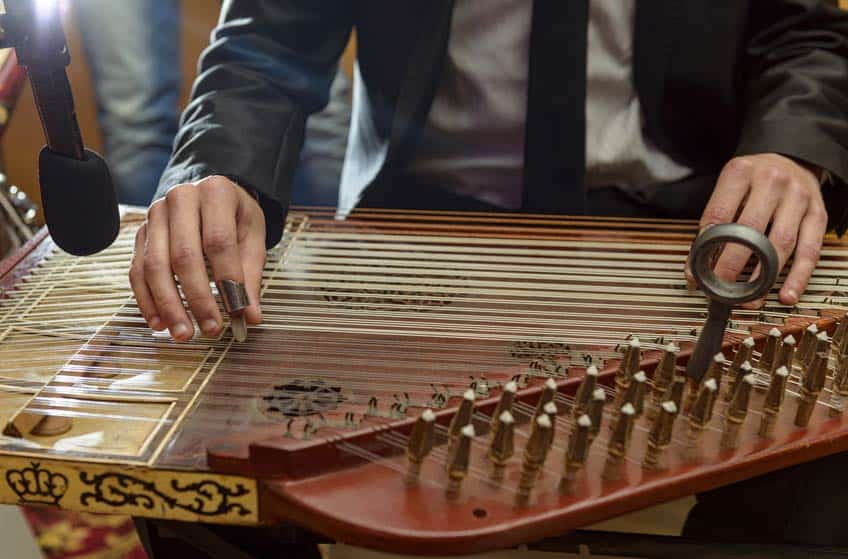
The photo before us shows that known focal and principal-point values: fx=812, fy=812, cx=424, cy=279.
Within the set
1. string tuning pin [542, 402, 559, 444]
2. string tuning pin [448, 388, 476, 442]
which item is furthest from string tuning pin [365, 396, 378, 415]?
string tuning pin [542, 402, 559, 444]

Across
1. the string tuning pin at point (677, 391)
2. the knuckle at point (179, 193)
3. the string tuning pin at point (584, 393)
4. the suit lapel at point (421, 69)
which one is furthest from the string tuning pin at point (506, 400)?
the suit lapel at point (421, 69)

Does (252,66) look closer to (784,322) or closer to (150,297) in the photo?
(150,297)

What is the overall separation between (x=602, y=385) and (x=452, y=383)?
7.9 inches

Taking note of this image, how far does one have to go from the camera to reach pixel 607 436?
3.23 ft

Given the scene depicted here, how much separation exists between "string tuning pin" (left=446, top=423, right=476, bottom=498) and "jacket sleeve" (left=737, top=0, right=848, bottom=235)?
37.3 inches

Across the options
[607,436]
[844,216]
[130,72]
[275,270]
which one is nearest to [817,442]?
[607,436]

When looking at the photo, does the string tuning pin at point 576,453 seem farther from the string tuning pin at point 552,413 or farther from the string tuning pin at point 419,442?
the string tuning pin at point 419,442

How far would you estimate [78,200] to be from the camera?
1.04m

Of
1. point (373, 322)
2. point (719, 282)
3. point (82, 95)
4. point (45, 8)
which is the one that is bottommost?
point (82, 95)

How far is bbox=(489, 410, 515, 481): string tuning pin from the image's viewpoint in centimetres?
90

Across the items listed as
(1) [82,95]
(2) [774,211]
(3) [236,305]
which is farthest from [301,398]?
(1) [82,95]

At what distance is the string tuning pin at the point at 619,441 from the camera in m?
0.92

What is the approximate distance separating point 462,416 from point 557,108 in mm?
978

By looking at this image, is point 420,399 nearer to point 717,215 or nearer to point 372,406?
point 372,406
